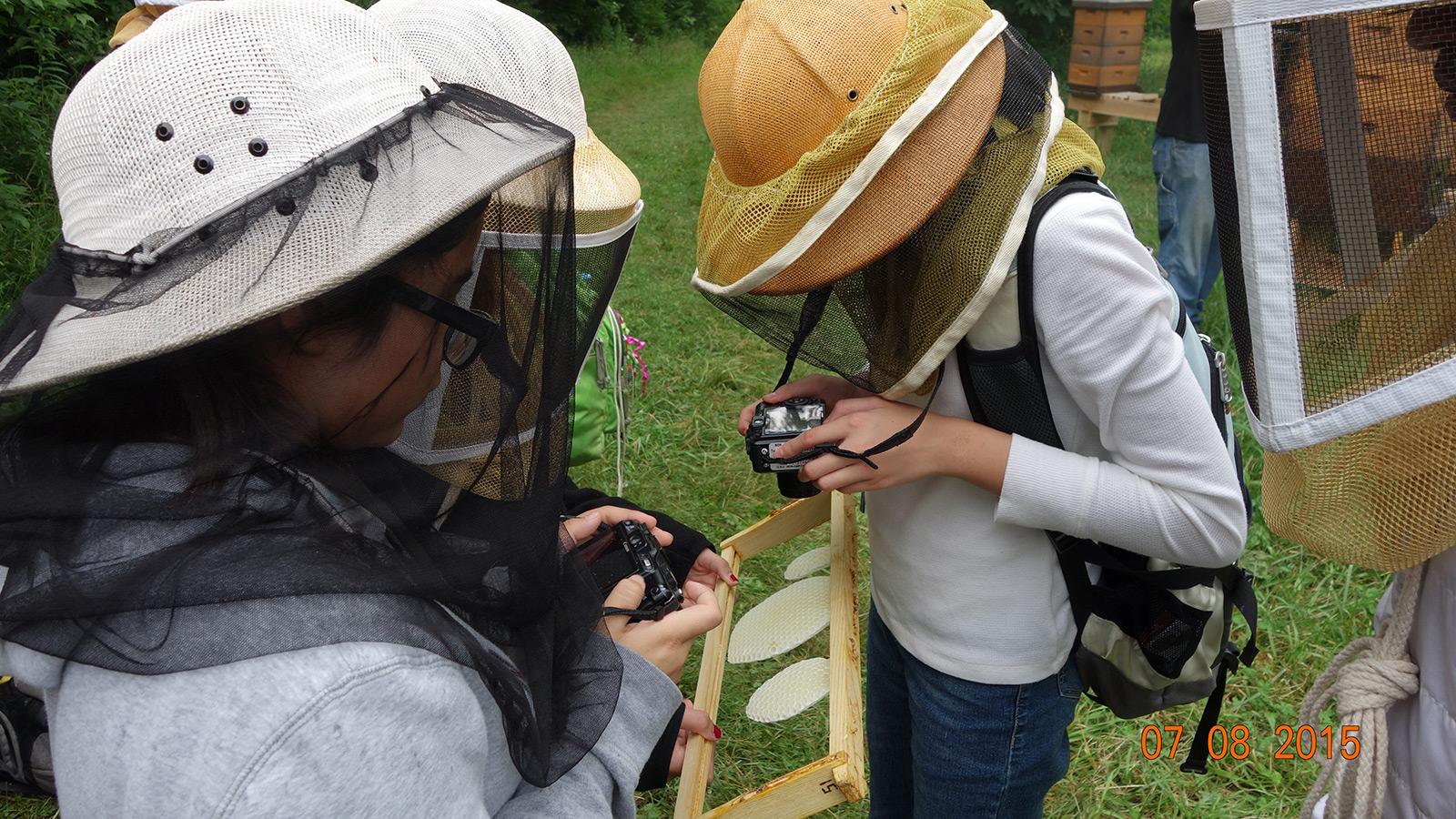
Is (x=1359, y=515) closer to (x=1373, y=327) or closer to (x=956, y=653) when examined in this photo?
(x=1373, y=327)

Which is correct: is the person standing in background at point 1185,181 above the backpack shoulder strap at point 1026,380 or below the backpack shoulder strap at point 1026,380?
below

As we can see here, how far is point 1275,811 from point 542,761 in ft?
8.47

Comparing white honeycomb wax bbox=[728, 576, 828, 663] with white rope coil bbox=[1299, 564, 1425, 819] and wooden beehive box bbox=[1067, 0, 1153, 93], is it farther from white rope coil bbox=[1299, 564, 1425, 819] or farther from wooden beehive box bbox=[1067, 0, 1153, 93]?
wooden beehive box bbox=[1067, 0, 1153, 93]

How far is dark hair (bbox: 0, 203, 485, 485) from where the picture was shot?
0.97 metres

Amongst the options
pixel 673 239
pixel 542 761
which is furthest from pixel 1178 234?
pixel 542 761

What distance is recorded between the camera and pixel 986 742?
1.63 metres

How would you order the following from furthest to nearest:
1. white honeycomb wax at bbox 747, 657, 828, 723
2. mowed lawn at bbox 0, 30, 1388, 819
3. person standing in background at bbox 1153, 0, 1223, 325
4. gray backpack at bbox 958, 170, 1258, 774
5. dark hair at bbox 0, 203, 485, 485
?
person standing in background at bbox 1153, 0, 1223, 325, mowed lawn at bbox 0, 30, 1388, 819, white honeycomb wax at bbox 747, 657, 828, 723, gray backpack at bbox 958, 170, 1258, 774, dark hair at bbox 0, 203, 485, 485

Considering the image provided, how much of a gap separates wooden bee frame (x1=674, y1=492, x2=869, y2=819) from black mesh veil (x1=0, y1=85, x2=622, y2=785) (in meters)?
0.37

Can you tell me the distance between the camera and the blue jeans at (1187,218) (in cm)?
513

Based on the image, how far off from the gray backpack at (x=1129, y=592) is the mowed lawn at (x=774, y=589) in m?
0.19

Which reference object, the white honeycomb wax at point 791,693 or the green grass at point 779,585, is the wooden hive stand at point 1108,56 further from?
the white honeycomb wax at point 791,693
